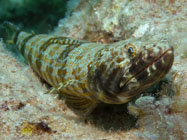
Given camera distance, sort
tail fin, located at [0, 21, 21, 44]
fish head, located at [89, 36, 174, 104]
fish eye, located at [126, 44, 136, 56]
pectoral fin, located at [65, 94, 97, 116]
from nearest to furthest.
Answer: fish head, located at [89, 36, 174, 104]
fish eye, located at [126, 44, 136, 56]
pectoral fin, located at [65, 94, 97, 116]
tail fin, located at [0, 21, 21, 44]

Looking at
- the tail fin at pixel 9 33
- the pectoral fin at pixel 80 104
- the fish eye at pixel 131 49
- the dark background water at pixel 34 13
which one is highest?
the dark background water at pixel 34 13

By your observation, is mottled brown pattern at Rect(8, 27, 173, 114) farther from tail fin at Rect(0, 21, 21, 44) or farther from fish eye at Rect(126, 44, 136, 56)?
tail fin at Rect(0, 21, 21, 44)

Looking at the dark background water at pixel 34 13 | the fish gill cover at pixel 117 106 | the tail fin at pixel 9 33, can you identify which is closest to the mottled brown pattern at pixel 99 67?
the fish gill cover at pixel 117 106

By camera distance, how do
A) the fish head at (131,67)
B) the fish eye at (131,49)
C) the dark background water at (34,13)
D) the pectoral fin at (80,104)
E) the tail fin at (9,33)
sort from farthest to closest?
the dark background water at (34,13)
the tail fin at (9,33)
the pectoral fin at (80,104)
the fish eye at (131,49)
the fish head at (131,67)

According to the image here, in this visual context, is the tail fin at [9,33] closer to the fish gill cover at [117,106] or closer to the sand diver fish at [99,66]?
the fish gill cover at [117,106]

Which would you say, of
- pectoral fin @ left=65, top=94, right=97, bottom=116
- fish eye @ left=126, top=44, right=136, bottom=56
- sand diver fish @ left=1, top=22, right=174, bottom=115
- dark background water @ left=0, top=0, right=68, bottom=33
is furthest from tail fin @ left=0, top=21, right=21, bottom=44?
fish eye @ left=126, top=44, right=136, bottom=56

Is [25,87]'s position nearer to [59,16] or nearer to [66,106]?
[66,106]

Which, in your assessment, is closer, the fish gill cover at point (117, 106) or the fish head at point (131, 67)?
the fish head at point (131, 67)
